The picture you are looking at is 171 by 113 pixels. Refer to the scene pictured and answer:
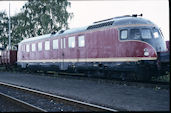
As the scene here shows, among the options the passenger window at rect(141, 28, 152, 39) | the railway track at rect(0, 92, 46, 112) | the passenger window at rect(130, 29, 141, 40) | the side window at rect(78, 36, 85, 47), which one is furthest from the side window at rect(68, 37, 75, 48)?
the railway track at rect(0, 92, 46, 112)

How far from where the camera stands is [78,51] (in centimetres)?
1438

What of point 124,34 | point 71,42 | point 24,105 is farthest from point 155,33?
Result: point 24,105

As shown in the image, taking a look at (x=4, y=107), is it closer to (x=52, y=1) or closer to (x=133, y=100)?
(x=133, y=100)

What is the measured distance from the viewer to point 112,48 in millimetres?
12094

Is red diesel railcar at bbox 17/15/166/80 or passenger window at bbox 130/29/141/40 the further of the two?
passenger window at bbox 130/29/141/40

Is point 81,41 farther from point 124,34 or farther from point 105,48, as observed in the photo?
point 124,34

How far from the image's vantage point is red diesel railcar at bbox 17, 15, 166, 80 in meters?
10.9

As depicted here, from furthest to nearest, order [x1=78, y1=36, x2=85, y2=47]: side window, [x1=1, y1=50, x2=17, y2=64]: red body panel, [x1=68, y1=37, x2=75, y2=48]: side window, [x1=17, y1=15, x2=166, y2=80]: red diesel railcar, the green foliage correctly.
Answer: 1. the green foliage
2. [x1=1, y1=50, x2=17, y2=64]: red body panel
3. [x1=68, y1=37, x2=75, y2=48]: side window
4. [x1=78, y1=36, x2=85, y2=47]: side window
5. [x1=17, y1=15, x2=166, y2=80]: red diesel railcar

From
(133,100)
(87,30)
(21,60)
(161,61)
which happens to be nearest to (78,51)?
(87,30)

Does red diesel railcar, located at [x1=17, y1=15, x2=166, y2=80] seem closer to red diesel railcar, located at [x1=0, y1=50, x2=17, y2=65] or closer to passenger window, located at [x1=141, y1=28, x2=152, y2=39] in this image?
passenger window, located at [x1=141, y1=28, x2=152, y2=39]

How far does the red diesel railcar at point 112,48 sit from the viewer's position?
1085 cm

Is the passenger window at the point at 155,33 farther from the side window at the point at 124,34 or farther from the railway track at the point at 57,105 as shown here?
the railway track at the point at 57,105

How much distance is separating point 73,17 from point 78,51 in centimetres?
2309

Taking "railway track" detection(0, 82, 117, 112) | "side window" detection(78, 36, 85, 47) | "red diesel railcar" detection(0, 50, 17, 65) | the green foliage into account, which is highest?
the green foliage
